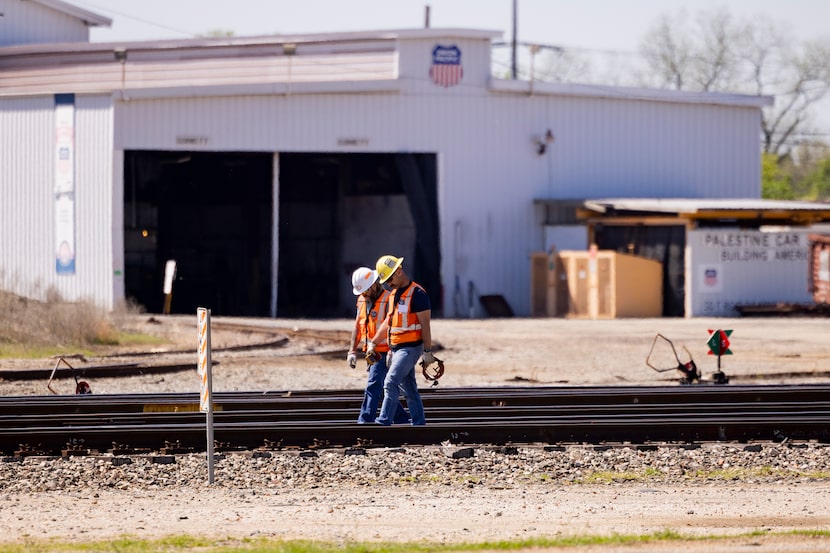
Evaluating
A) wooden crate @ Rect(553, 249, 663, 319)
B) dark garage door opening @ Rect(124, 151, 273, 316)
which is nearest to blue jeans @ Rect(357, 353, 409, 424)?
wooden crate @ Rect(553, 249, 663, 319)

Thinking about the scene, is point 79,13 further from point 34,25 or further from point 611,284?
point 611,284

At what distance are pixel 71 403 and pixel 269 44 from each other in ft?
91.1

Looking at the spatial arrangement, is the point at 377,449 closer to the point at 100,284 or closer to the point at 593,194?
the point at 100,284

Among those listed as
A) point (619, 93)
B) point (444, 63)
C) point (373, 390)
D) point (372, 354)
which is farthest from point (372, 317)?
point (619, 93)

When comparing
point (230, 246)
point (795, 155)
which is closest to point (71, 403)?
point (230, 246)

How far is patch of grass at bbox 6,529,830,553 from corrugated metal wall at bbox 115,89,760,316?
32.6 m

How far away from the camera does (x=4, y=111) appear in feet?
140

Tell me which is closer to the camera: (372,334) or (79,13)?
(372,334)

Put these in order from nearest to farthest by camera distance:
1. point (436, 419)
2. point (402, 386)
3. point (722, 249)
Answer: point (402, 386) < point (436, 419) < point (722, 249)

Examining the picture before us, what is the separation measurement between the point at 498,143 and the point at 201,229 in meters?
13.1

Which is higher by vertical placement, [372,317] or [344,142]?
[344,142]

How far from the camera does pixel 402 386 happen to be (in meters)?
13.7

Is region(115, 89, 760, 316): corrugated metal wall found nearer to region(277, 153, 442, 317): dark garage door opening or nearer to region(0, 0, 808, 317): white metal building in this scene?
region(0, 0, 808, 317): white metal building

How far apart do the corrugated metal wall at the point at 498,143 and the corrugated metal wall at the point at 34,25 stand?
9371mm
